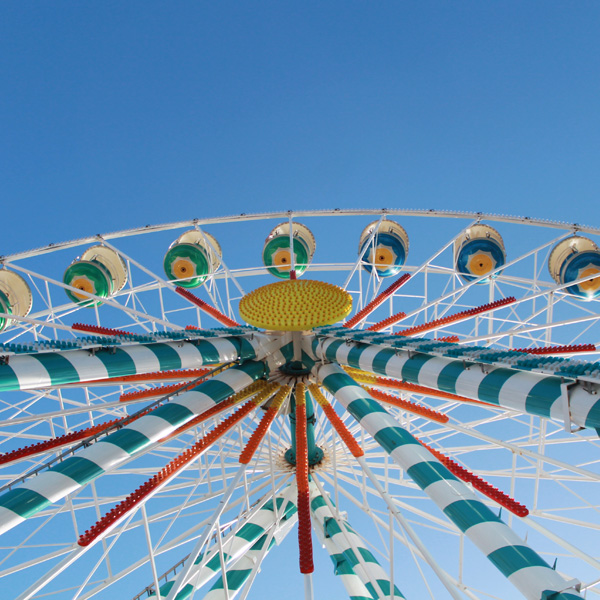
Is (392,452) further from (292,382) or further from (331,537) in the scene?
(331,537)

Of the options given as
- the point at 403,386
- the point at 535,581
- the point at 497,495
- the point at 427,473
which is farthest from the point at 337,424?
the point at 535,581

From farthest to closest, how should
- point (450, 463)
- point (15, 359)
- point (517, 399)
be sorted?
point (450, 463) → point (15, 359) → point (517, 399)

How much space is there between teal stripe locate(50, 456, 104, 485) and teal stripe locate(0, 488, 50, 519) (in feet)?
1.31

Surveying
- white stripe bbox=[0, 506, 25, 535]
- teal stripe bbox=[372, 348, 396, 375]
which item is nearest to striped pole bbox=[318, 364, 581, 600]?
teal stripe bbox=[372, 348, 396, 375]

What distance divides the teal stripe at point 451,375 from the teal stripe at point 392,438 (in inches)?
30.6

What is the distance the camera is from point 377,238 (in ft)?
46.6

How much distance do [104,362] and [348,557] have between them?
272 inches

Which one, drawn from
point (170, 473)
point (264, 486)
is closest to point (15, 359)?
point (170, 473)

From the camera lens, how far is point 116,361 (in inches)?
263

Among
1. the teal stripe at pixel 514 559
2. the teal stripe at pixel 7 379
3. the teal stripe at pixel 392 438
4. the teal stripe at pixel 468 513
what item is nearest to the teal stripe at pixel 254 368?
the teal stripe at pixel 392 438

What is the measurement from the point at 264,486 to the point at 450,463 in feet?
21.5

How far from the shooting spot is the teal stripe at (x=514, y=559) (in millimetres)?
3979

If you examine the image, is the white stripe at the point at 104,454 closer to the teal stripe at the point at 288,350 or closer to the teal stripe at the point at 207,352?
the teal stripe at the point at 207,352

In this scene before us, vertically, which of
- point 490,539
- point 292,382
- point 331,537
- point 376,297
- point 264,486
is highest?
point 376,297
